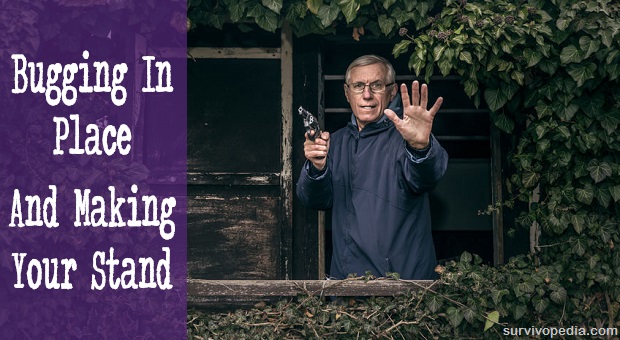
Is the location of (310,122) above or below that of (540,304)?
above

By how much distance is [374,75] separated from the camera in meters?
5.98

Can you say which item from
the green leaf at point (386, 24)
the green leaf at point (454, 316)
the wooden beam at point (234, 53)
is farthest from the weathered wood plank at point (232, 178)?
the green leaf at point (454, 316)

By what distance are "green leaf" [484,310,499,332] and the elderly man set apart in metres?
0.55

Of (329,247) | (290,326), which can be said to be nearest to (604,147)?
(290,326)

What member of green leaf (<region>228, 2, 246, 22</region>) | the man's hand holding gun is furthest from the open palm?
green leaf (<region>228, 2, 246, 22</region>)

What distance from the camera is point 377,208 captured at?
19.4 ft

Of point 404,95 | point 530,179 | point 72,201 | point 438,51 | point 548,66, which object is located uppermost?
point 438,51

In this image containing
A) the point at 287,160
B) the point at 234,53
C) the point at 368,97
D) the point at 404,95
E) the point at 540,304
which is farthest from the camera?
the point at 234,53

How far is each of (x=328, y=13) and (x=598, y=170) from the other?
2.03 meters

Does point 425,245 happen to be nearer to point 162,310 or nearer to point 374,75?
point 374,75

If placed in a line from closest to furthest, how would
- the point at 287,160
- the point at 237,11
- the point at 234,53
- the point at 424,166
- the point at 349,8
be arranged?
the point at 424,166 < the point at 349,8 < the point at 237,11 < the point at 287,160 < the point at 234,53

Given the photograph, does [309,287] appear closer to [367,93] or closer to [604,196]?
[367,93]

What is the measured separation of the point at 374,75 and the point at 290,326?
5.60 feet

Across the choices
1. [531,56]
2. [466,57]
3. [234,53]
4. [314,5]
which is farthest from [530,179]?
[234,53]
